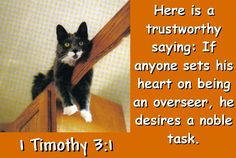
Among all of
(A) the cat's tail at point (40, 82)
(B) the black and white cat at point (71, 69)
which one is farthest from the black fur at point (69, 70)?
(A) the cat's tail at point (40, 82)

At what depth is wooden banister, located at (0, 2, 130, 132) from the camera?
1.35 metres

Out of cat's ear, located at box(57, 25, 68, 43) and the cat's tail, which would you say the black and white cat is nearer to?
cat's ear, located at box(57, 25, 68, 43)

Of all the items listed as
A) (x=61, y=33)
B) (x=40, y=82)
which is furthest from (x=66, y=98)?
(x=40, y=82)

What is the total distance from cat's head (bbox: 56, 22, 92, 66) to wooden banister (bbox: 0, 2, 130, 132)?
4 cm

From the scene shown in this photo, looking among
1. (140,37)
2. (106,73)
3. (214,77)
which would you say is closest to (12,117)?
(106,73)

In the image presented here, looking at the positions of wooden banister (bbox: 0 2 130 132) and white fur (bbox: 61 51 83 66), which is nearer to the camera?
wooden banister (bbox: 0 2 130 132)

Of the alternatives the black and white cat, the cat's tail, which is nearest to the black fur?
the black and white cat

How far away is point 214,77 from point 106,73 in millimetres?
A: 1016

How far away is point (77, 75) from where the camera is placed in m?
1.56

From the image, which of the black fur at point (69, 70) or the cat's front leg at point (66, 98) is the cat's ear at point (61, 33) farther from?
the cat's front leg at point (66, 98)

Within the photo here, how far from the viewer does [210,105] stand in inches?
53.0

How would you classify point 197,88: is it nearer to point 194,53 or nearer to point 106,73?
point 194,53

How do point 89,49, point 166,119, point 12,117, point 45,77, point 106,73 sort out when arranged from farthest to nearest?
point 12,117
point 106,73
point 45,77
point 89,49
point 166,119

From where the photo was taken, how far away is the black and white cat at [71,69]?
5.16 feet
